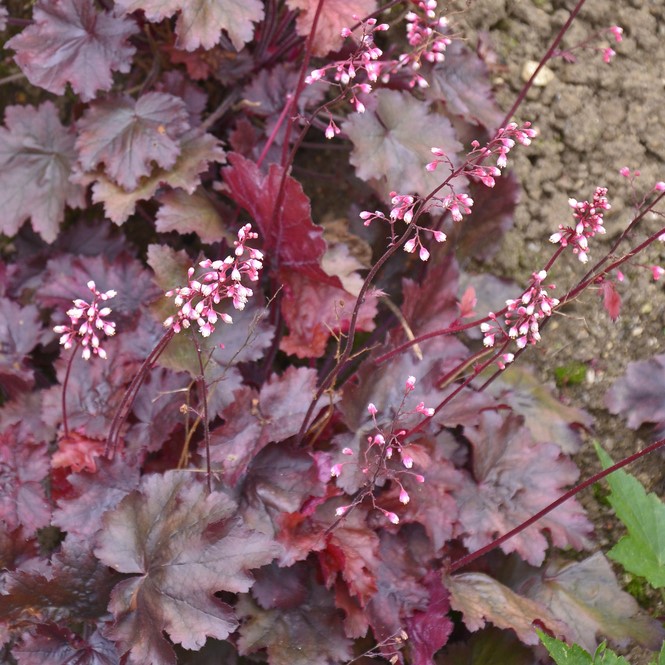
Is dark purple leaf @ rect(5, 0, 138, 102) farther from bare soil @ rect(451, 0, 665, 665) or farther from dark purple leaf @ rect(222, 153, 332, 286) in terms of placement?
bare soil @ rect(451, 0, 665, 665)

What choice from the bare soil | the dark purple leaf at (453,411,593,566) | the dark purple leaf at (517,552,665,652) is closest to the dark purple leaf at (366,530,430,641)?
the dark purple leaf at (453,411,593,566)

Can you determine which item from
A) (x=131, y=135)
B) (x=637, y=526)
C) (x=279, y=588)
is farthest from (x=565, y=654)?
(x=131, y=135)

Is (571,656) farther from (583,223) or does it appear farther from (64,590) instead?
(64,590)

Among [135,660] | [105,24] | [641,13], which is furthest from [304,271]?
[641,13]

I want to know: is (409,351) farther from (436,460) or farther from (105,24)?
(105,24)

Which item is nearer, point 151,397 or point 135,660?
point 135,660

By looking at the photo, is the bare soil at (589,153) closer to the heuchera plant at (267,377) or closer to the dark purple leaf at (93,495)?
the heuchera plant at (267,377)

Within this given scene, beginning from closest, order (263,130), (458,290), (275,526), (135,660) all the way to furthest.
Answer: (135,660) < (275,526) < (458,290) < (263,130)
